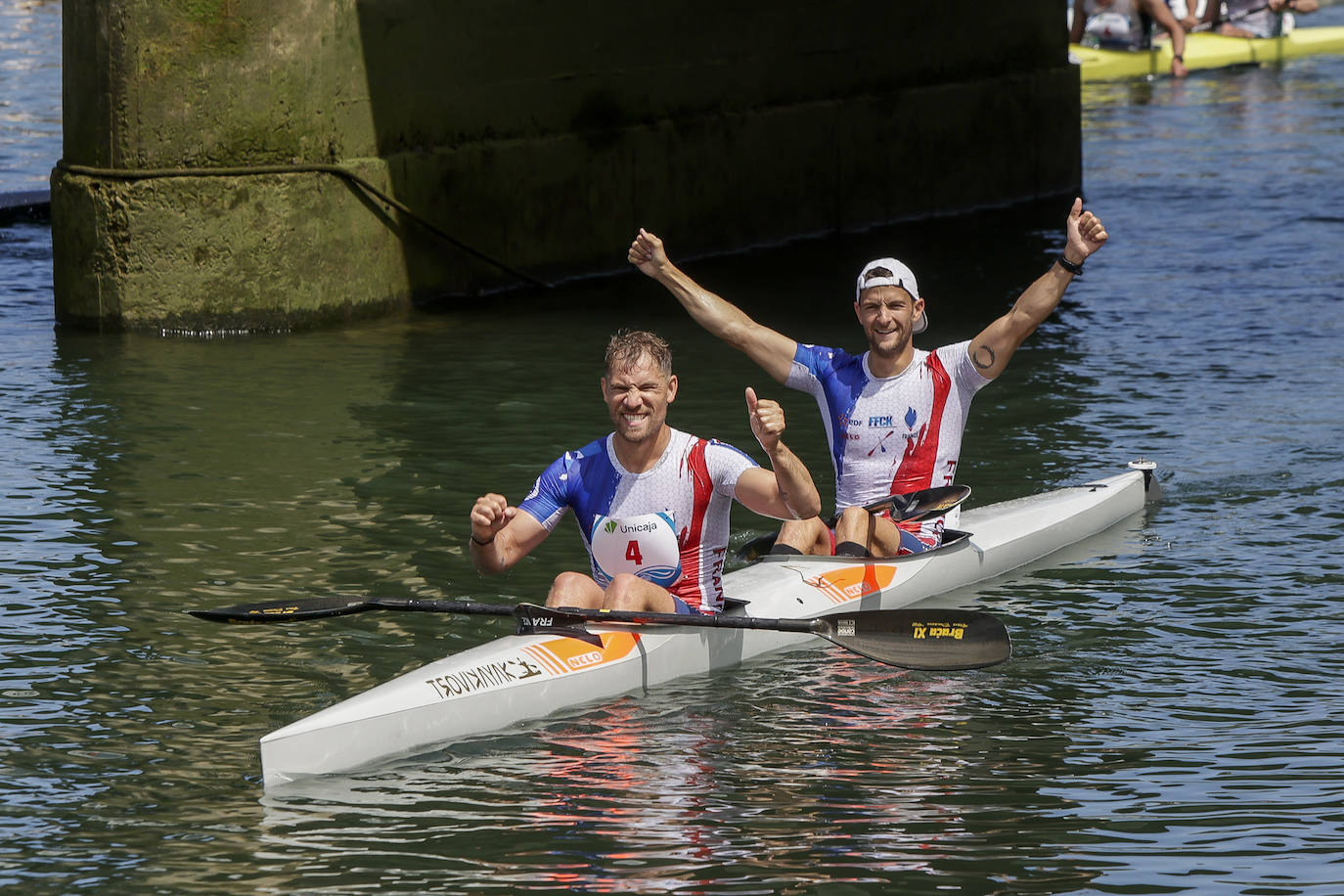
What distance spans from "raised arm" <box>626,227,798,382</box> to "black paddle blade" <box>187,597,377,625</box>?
1879mm

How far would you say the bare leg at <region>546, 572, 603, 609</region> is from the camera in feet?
22.8

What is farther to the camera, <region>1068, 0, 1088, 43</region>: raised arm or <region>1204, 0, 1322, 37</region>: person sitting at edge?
<region>1204, 0, 1322, 37</region>: person sitting at edge

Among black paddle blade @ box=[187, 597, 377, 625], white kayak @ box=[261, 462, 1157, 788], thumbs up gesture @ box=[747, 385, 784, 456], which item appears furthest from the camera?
black paddle blade @ box=[187, 597, 377, 625]

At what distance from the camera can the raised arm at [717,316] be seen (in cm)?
788

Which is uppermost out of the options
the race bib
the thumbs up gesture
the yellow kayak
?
the yellow kayak

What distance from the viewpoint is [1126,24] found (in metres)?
31.2

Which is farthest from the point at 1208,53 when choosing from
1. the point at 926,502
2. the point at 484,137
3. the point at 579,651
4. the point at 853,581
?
the point at 579,651

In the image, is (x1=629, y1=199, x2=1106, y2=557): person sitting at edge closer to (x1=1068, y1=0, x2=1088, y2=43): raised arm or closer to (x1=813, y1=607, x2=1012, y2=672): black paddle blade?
(x1=813, y1=607, x2=1012, y2=672): black paddle blade

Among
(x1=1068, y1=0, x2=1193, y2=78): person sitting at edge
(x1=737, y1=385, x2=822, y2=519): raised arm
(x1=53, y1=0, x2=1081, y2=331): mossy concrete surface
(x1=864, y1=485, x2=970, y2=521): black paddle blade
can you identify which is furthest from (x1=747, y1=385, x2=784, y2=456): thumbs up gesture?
Result: (x1=1068, y1=0, x2=1193, y2=78): person sitting at edge

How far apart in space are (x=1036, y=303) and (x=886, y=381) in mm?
693

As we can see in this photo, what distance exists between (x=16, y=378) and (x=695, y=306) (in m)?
5.86

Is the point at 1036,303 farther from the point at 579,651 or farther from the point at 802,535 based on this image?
the point at 579,651

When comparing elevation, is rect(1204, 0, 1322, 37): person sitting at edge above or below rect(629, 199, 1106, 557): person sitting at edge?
above

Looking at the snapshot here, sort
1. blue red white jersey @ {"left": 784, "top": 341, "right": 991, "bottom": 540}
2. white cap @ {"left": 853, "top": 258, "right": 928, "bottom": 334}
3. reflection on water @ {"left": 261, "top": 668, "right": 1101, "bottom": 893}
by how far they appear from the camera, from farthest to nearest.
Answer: blue red white jersey @ {"left": 784, "top": 341, "right": 991, "bottom": 540}
white cap @ {"left": 853, "top": 258, "right": 928, "bottom": 334}
reflection on water @ {"left": 261, "top": 668, "right": 1101, "bottom": 893}
